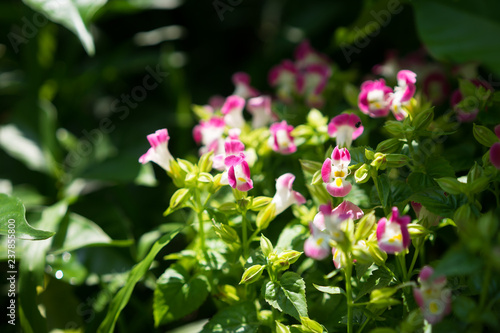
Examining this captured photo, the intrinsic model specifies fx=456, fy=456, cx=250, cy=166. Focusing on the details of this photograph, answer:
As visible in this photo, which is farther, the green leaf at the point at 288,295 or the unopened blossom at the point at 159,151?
the unopened blossom at the point at 159,151

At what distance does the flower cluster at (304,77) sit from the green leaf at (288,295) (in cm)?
43

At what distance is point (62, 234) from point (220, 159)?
364mm

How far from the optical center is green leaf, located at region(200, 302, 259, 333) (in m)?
0.59

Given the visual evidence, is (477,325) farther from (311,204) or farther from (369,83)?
(369,83)

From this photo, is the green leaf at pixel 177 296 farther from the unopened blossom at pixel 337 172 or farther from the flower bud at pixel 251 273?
the unopened blossom at pixel 337 172

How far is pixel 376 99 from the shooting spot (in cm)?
70

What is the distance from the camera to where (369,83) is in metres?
0.72

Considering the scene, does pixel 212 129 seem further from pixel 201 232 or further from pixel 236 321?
pixel 236 321

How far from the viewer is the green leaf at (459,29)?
0.59 m

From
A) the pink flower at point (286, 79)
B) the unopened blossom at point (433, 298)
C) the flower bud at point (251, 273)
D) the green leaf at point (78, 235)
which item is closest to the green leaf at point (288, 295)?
the flower bud at point (251, 273)

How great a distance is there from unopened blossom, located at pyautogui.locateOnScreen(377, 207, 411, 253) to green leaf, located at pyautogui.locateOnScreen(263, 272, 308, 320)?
110 mm

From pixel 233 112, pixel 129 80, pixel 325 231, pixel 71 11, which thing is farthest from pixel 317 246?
pixel 129 80

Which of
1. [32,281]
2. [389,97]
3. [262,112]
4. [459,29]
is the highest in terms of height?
[459,29]

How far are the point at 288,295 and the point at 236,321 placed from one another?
9 centimetres
